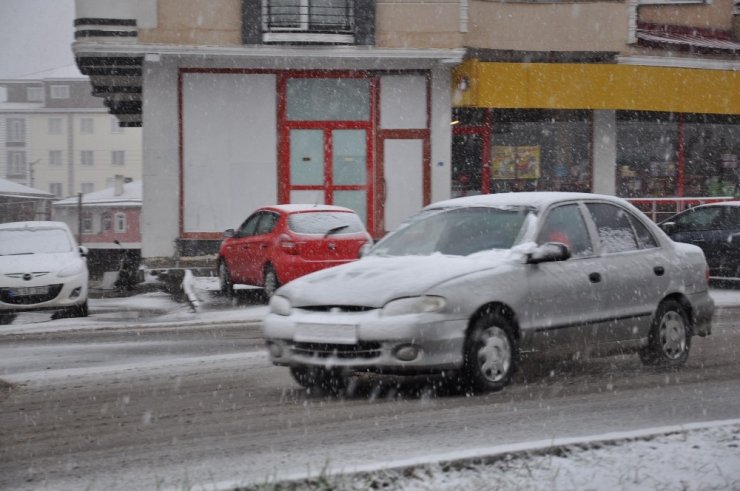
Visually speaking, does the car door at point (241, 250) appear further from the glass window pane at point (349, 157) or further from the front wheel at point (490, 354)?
the front wheel at point (490, 354)

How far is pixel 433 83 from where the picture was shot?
78.0 feet

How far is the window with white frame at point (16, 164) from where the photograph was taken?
106125 millimetres

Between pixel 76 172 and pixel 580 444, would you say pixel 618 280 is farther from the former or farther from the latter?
pixel 76 172

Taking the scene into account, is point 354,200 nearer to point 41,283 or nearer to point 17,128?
point 41,283

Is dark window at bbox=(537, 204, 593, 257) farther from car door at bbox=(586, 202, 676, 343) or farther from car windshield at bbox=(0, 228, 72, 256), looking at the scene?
car windshield at bbox=(0, 228, 72, 256)

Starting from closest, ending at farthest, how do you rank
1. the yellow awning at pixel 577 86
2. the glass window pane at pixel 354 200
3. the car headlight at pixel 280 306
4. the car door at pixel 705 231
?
the car headlight at pixel 280 306 → the car door at pixel 705 231 → the yellow awning at pixel 577 86 → the glass window pane at pixel 354 200

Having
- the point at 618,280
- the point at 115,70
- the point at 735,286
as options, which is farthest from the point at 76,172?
the point at 618,280

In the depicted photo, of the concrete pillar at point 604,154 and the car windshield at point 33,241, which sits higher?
the concrete pillar at point 604,154

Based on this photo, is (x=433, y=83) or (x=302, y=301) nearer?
(x=302, y=301)

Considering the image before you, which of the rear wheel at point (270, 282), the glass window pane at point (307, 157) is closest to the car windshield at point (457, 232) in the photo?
the rear wheel at point (270, 282)

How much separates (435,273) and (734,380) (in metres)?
2.63

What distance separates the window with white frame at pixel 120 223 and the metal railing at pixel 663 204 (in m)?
55.6

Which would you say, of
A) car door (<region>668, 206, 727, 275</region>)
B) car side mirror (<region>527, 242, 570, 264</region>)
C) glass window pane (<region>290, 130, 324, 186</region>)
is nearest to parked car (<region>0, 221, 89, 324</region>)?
glass window pane (<region>290, 130, 324, 186</region>)

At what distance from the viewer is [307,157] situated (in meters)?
23.8
